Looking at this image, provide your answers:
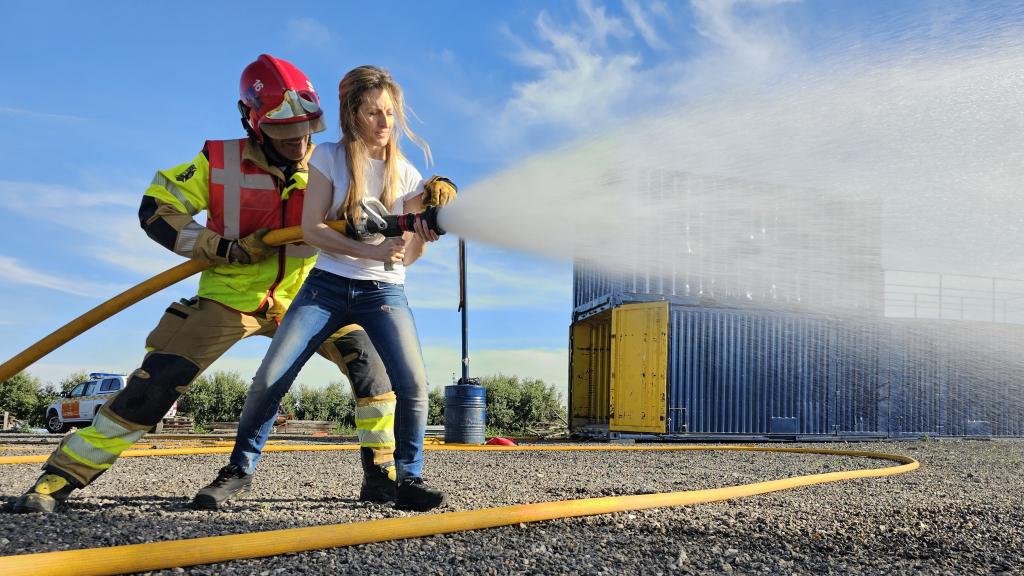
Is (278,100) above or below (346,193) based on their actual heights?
above

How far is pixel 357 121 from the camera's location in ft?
11.5

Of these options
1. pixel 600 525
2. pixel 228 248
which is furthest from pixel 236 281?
pixel 600 525

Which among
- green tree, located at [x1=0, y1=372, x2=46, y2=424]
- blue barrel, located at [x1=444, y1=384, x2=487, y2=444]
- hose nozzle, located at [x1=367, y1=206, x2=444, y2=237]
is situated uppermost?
hose nozzle, located at [x1=367, y1=206, x2=444, y2=237]

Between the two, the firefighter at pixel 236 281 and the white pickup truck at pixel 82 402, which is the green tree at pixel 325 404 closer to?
the white pickup truck at pixel 82 402

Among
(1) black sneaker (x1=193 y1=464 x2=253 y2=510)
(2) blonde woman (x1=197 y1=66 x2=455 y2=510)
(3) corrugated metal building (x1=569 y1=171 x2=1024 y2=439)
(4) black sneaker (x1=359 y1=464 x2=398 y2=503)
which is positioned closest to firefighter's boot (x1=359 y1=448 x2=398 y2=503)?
(4) black sneaker (x1=359 y1=464 x2=398 y2=503)

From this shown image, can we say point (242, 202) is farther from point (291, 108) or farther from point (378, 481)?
point (378, 481)

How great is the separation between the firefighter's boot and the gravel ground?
115 mm

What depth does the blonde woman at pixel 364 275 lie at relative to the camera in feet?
11.3

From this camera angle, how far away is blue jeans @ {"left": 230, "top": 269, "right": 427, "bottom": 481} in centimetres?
351

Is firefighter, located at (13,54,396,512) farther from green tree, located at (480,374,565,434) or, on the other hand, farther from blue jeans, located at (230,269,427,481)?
green tree, located at (480,374,565,434)

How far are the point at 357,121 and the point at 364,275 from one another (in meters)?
0.69

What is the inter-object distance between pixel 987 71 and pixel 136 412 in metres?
4.57

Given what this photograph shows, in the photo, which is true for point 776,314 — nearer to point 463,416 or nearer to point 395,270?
point 463,416

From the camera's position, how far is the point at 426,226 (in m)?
3.39
